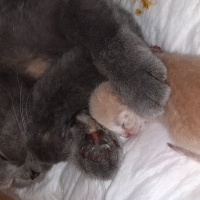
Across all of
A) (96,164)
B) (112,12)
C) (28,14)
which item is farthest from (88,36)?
(96,164)

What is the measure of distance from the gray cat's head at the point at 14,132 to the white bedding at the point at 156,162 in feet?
0.42

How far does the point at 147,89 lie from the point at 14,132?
1.17 ft

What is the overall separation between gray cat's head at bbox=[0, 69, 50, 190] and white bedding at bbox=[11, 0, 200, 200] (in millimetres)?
127

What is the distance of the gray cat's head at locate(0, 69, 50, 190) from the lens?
1.10 meters

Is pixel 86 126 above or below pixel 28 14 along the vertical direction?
below

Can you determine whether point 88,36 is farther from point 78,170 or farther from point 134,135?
point 78,170

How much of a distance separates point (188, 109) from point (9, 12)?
20.0 inches

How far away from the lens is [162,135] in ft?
3.23

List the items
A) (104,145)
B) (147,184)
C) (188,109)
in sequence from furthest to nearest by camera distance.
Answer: (104,145) → (147,184) → (188,109)

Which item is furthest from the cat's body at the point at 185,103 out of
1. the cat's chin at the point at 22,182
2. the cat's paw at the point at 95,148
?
the cat's chin at the point at 22,182

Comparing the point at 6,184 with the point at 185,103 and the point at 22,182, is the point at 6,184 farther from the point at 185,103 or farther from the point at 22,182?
the point at 185,103

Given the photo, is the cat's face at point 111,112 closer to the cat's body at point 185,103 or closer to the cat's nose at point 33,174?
the cat's body at point 185,103

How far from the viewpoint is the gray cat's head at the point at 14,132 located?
1.10 meters

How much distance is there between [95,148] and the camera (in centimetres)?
107
